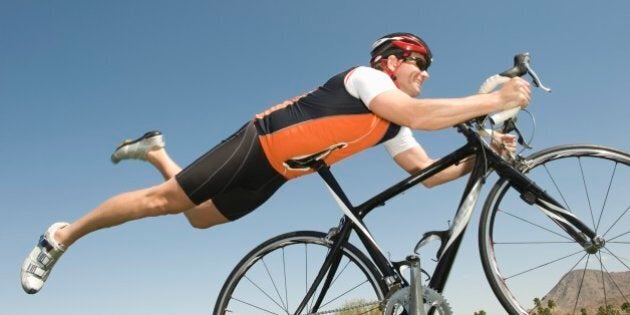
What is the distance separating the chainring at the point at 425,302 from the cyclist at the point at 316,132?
1.00 m

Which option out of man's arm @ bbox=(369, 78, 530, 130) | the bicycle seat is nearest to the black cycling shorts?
the bicycle seat

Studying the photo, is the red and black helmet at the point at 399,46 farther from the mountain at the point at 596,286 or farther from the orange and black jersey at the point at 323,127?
the mountain at the point at 596,286

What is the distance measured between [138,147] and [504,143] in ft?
9.41

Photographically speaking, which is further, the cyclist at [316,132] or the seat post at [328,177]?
the seat post at [328,177]

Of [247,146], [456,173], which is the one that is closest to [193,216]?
[247,146]

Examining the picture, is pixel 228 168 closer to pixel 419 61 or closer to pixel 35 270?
pixel 419 61

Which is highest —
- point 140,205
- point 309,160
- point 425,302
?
point 309,160

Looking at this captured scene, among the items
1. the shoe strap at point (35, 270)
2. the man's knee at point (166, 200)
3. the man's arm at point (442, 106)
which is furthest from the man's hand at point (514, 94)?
the shoe strap at point (35, 270)

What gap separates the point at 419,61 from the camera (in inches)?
162

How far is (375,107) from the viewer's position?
3635mm

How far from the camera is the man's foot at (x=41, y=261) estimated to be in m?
4.38

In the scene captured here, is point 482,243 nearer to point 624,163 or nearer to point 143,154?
point 624,163

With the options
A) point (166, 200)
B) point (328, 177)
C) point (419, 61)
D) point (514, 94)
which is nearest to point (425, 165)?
point (419, 61)

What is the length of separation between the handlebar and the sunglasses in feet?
1.62
